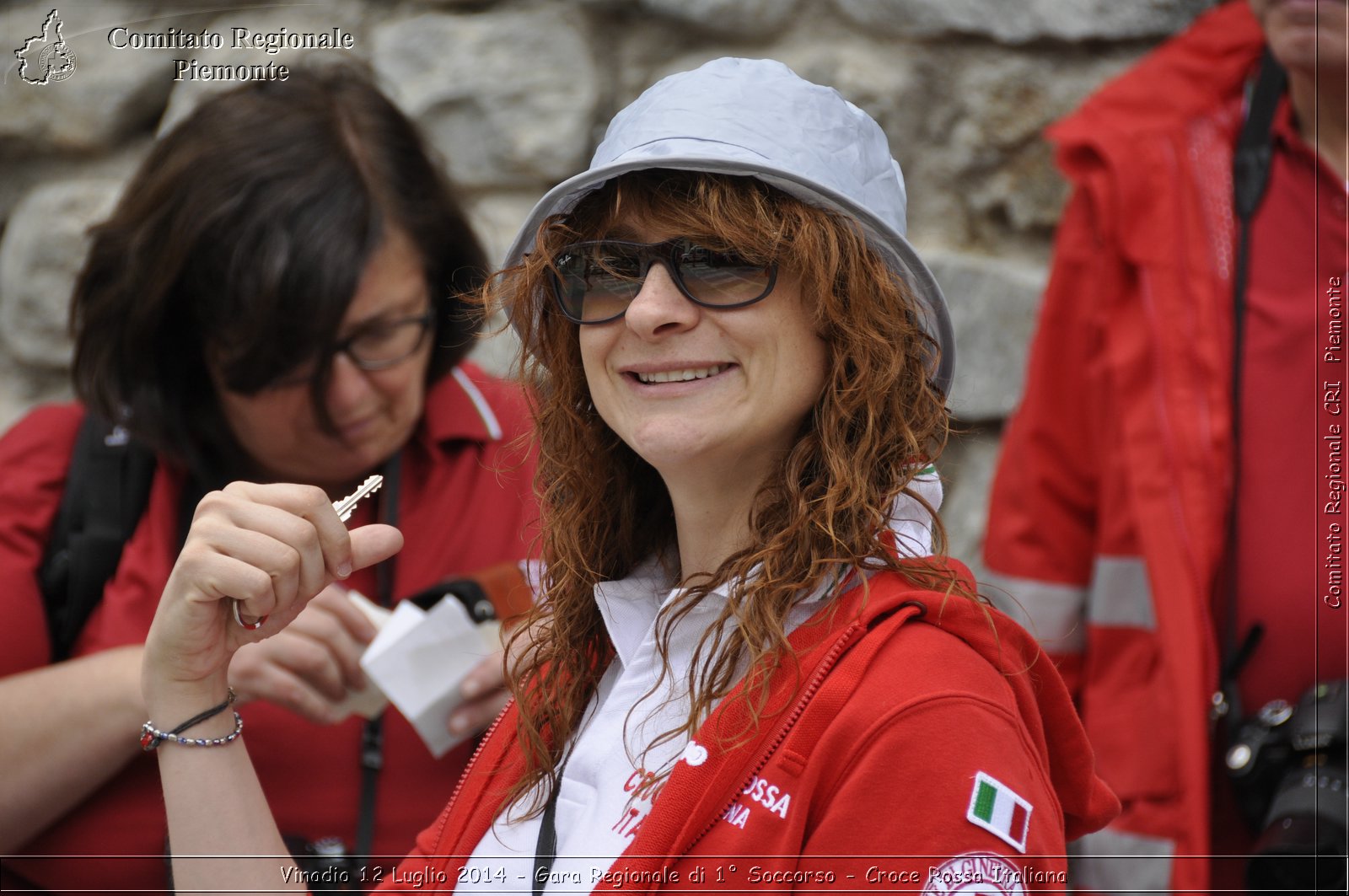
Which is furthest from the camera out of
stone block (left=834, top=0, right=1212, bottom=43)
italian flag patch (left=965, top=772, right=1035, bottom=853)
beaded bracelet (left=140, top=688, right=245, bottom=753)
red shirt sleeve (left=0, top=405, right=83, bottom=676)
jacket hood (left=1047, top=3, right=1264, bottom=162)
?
stone block (left=834, top=0, right=1212, bottom=43)

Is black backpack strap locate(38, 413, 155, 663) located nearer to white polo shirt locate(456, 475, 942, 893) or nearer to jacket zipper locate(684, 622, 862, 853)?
white polo shirt locate(456, 475, 942, 893)

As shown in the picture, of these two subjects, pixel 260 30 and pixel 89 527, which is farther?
pixel 260 30

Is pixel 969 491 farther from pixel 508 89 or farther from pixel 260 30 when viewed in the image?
pixel 260 30

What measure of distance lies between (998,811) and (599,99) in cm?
189

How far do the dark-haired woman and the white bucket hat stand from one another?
0.64 m

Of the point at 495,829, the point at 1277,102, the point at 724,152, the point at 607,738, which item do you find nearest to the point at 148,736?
the point at 495,829

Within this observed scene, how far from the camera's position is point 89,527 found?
1.80 metres

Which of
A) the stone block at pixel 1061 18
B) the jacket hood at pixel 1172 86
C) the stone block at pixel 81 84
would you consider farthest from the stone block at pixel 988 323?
the stone block at pixel 81 84

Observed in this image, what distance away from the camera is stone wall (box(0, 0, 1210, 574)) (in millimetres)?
2379

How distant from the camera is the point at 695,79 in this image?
3.92 ft

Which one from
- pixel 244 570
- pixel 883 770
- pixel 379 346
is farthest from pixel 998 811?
pixel 379 346

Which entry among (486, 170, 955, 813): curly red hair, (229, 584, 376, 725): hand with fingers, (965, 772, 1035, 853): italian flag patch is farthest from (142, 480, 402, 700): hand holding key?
(965, 772, 1035, 853): italian flag patch

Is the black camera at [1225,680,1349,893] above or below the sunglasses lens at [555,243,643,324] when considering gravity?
below

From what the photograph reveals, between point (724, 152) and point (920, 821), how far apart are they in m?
0.58
